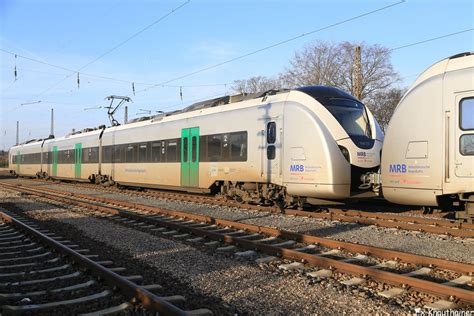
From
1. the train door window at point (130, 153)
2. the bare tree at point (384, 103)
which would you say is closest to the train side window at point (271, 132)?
the train door window at point (130, 153)

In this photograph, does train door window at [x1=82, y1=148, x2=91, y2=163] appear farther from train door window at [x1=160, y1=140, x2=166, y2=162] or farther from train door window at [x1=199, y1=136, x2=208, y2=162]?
train door window at [x1=199, y1=136, x2=208, y2=162]

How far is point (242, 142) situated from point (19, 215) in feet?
22.8

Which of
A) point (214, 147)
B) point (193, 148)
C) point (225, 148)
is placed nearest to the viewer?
point (225, 148)

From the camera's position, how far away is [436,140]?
877cm

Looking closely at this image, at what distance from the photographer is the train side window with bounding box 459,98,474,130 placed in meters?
8.27

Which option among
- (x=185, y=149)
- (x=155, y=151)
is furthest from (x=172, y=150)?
(x=155, y=151)

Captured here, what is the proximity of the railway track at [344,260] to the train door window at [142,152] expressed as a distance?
9539 millimetres

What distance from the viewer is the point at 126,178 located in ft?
72.6

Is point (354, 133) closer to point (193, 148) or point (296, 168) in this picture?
point (296, 168)

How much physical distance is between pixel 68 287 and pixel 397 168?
694 centimetres

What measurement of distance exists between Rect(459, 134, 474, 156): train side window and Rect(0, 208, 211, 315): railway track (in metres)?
6.13

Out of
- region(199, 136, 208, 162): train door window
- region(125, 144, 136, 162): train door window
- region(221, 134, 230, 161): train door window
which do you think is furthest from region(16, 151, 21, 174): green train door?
region(221, 134, 230, 161): train door window

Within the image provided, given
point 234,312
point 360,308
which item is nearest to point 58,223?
point 234,312

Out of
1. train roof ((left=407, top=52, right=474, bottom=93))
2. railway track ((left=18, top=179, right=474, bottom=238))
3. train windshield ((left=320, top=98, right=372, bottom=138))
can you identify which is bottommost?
railway track ((left=18, top=179, right=474, bottom=238))
